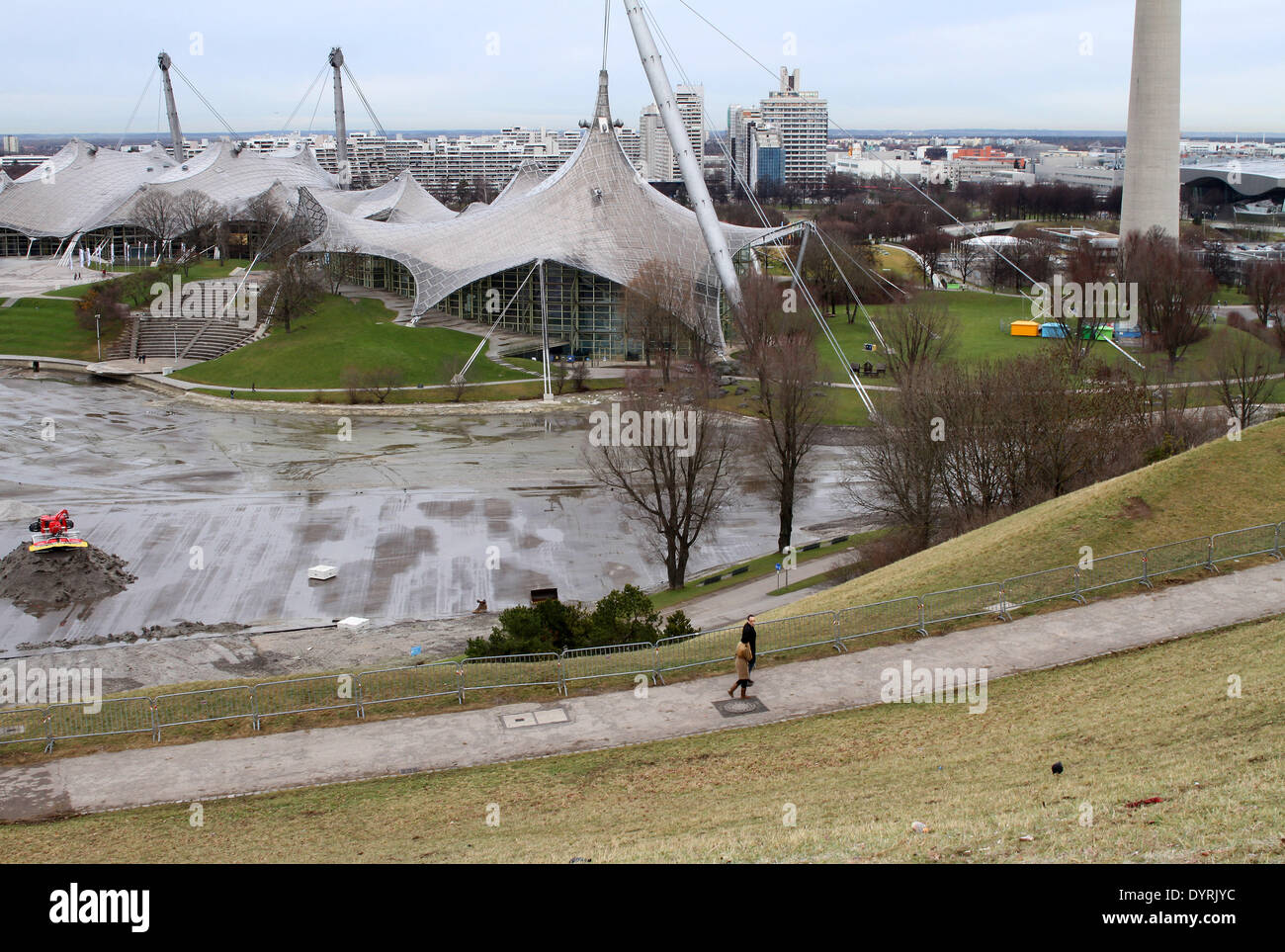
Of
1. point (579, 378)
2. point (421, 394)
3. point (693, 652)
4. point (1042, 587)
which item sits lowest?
point (421, 394)

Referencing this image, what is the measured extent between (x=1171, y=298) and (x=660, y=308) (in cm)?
2531

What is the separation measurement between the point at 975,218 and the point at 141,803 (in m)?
158

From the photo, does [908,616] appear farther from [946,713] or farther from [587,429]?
[587,429]

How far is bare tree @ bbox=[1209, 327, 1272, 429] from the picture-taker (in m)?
41.3

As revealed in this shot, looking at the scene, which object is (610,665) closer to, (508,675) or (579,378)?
(508,675)

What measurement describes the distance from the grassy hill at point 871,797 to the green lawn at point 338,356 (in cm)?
4293

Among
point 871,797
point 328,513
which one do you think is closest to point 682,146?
point 328,513

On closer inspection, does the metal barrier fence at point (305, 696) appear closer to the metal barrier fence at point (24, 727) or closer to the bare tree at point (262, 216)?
the metal barrier fence at point (24, 727)

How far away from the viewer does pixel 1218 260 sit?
86062 millimetres

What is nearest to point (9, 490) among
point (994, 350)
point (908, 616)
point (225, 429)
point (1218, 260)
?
point (225, 429)

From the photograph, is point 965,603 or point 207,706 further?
point 965,603

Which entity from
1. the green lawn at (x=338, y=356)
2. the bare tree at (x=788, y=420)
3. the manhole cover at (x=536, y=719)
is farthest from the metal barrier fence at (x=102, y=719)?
the green lawn at (x=338, y=356)

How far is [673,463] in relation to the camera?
29.1 m

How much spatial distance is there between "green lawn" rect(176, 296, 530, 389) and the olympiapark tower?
4743cm
